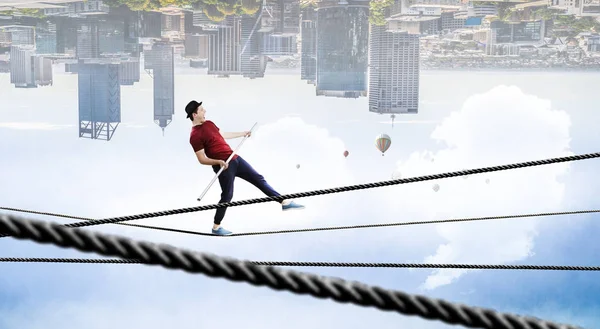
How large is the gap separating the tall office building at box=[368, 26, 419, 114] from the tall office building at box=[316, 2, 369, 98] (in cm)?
246

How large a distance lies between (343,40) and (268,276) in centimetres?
3817

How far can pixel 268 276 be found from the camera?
737mm

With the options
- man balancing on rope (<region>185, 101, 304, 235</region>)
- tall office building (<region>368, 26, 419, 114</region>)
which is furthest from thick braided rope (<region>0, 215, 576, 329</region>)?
tall office building (<region>368, 26, 419, 114</region>)

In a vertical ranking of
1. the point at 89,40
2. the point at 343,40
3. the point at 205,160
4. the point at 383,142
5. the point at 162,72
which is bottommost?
the point at 383,142

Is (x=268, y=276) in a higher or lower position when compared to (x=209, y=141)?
higher

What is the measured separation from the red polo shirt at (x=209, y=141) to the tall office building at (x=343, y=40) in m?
28.4

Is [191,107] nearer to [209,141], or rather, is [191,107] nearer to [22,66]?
[209,141]

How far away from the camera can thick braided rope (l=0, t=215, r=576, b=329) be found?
2.30 ft

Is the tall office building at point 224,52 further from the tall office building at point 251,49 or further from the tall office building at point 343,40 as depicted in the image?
the tall office building at point 343,40

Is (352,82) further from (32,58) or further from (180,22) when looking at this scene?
(32,58)

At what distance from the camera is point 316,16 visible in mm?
39375

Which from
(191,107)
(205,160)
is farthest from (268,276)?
A: (191,107)

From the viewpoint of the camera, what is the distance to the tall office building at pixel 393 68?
42812mm

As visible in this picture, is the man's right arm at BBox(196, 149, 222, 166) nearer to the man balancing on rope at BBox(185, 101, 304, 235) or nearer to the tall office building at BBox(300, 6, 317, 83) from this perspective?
the man balancing on rope at BBox(185, 101, 304, 235)
